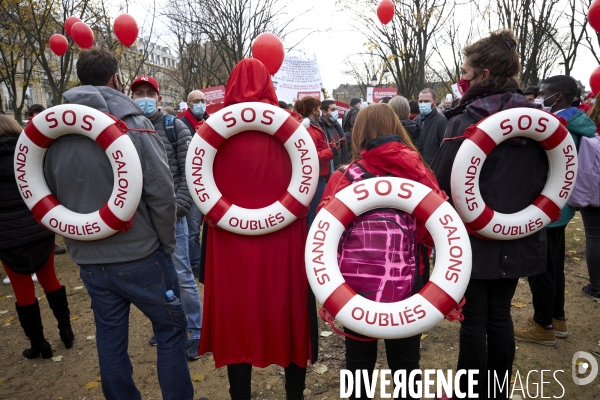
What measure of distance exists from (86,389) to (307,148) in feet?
8.05

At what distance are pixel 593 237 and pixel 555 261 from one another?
1.00 metres

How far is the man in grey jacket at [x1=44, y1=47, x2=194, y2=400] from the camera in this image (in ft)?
7.20

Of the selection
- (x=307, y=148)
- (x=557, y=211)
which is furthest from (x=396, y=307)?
(x=557, y=211)

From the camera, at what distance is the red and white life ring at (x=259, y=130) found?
7.27 ft

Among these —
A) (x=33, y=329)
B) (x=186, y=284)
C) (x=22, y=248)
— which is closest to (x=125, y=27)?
(x=22, y=248)

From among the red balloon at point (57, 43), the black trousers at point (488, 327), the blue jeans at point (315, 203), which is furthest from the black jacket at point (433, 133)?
the red balloon at point (57, 43)

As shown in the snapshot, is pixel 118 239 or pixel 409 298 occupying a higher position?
pixel 118 239

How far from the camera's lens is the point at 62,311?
A: 351 cm

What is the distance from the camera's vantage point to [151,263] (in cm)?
227

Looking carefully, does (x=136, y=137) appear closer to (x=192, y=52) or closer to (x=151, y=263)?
(x=151, y=263)

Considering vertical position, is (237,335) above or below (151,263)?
below

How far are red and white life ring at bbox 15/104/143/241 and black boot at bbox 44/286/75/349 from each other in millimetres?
1506

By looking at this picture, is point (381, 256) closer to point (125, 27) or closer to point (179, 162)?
point (179, 162)

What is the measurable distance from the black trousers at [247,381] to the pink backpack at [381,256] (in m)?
0.82
